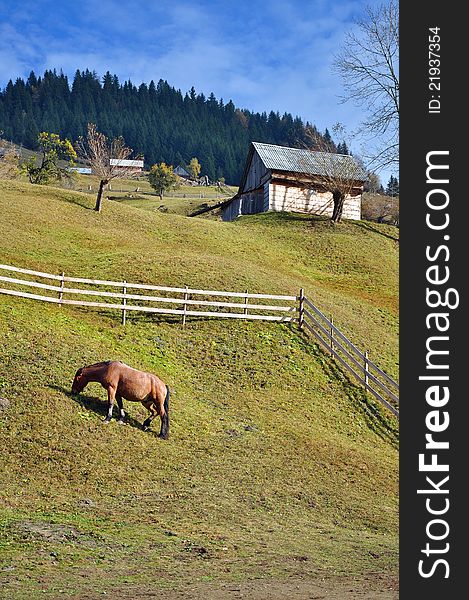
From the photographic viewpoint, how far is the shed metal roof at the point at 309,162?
6059cm

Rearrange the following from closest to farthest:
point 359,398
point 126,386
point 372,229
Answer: point 126,386, point 359,398, point 372,229

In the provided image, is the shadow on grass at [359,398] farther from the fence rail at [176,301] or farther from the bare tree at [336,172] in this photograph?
the bare tree at [336,172]

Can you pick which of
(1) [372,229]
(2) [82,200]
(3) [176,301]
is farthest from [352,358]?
(1) [372,229]

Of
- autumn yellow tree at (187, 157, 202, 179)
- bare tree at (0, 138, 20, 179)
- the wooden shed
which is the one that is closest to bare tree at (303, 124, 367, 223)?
the wooden shed

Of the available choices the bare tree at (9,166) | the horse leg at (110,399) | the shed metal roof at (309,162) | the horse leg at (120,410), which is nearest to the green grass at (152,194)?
the bare tree at (9,166)

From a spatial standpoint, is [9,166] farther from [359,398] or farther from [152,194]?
[359,398]

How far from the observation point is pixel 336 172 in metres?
59.8

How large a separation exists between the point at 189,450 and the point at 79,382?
3635 mm

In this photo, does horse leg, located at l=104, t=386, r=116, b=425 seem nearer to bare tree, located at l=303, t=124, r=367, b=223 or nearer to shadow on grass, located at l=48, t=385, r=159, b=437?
shadow on grass, located at l=48, t=385, r=159, b=437

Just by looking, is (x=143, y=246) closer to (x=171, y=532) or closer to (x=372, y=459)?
(x=372, y=459)

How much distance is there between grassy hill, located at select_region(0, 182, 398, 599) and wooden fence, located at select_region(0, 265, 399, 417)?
60 centimetres

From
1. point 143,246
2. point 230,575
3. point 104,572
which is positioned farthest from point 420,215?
point 143,246

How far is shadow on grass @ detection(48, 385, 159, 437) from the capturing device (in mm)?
19047

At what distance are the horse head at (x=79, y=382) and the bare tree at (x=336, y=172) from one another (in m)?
40.9
